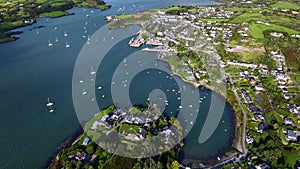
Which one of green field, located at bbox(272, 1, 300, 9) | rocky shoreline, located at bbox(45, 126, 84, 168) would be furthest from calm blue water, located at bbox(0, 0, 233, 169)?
green field, located at bbox(272, 1, 300, 9)

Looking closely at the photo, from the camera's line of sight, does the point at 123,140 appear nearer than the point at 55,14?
Yes

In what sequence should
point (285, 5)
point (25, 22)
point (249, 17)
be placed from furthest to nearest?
point (285, 5) → point (249, 17) → point (25, 22)

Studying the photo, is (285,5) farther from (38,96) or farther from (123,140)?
(38,96)

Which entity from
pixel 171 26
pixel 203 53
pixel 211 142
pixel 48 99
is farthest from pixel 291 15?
pixel 48 99

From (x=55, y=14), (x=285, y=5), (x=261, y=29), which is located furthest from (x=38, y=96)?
(x=285, y=5)

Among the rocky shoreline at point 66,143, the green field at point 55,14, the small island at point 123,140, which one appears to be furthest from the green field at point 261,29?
the green field at point 55,14

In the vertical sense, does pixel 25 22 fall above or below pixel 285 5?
above

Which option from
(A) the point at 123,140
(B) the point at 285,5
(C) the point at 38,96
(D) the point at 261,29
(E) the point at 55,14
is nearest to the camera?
(A) the point at 123,140

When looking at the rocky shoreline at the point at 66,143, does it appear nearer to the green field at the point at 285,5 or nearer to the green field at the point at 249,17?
the green field at the point at 249,17

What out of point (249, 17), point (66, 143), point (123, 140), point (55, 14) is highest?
point (55, 14)
